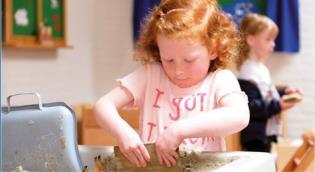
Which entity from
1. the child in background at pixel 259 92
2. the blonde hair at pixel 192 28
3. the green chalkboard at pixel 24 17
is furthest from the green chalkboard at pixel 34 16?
the blonde hair at pixel 192 28

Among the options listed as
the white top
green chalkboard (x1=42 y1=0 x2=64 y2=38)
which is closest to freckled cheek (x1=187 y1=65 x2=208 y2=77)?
the white top

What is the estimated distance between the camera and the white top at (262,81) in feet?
5.90

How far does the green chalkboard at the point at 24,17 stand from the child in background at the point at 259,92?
3.23 ft

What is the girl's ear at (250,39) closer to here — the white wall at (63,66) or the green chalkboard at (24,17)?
the white wall at (63,66)

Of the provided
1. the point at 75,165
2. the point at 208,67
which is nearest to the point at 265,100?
the point at 208,67

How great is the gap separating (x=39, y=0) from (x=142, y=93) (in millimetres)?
1779

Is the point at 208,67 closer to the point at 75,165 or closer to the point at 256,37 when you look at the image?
the point at 75,165

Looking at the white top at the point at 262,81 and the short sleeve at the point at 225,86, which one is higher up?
the short sleeve at the point at 225,86

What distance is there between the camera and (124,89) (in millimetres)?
794

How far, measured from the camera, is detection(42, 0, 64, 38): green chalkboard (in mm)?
2552

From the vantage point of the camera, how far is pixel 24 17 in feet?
7.88

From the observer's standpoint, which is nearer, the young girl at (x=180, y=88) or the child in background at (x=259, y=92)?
the young girl at (x=180, y=88)

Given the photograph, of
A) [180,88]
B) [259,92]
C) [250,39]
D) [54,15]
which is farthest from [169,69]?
[54,15]

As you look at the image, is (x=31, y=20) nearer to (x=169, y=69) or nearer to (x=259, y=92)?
(x=259, y=92)
